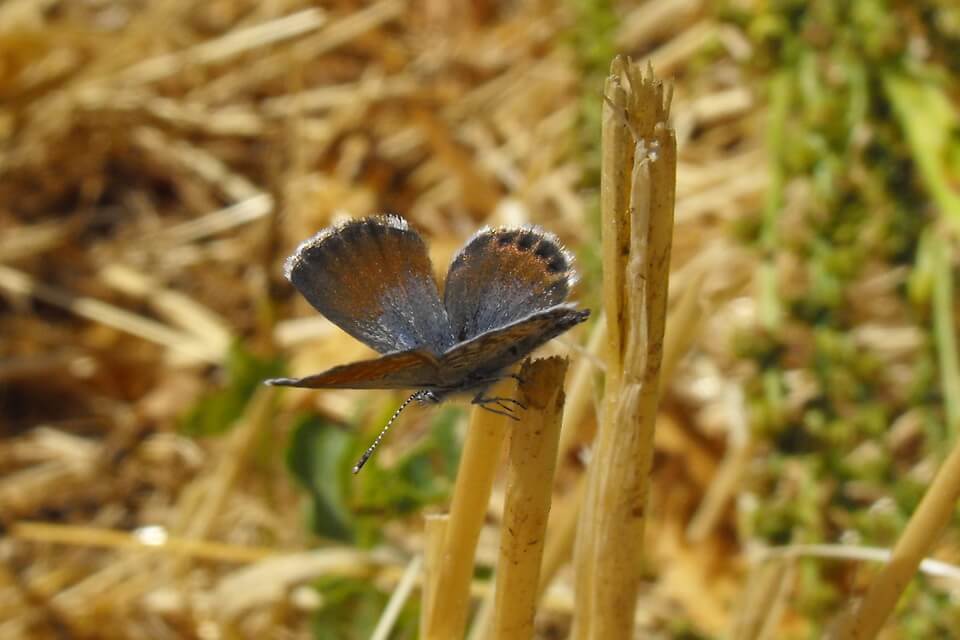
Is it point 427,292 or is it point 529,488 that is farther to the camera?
point 427,292

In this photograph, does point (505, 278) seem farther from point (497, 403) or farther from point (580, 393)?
point (580, 393)

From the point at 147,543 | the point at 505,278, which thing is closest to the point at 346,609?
the point at 147,543

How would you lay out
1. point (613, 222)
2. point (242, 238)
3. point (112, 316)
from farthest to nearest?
point (242, 238) → point (112, 316) → point (613, 222)

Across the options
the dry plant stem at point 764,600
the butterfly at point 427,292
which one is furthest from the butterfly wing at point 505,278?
the dry plant stem at point 764,600

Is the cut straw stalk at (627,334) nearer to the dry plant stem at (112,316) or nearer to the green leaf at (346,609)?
the green leaf at (346,609)

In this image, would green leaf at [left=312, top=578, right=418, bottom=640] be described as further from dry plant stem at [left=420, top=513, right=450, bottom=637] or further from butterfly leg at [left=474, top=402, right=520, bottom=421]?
butterfly leg at [left=474, top=402, right=520, bottom=421]

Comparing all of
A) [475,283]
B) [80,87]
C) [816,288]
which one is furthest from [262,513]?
[80,87]
